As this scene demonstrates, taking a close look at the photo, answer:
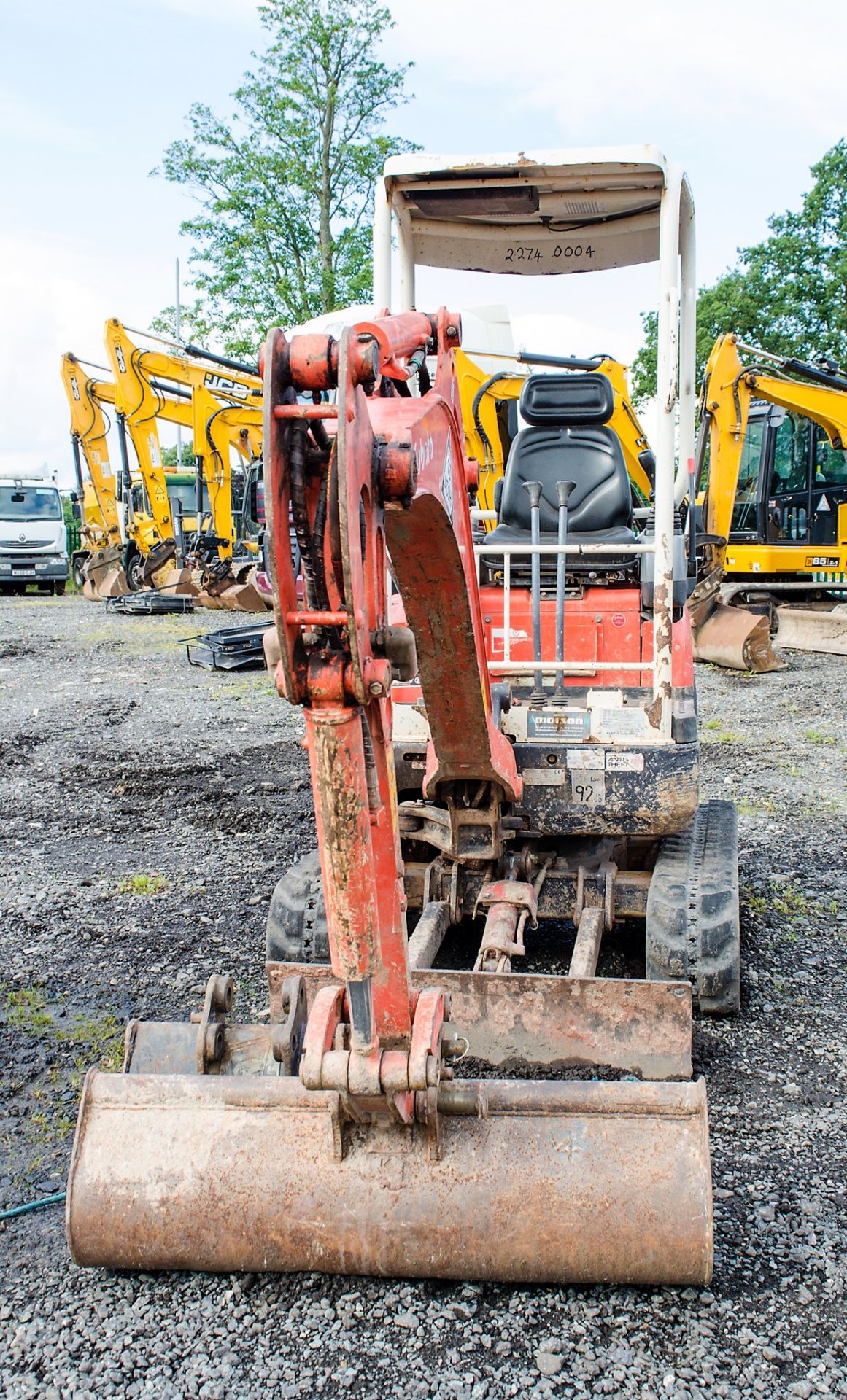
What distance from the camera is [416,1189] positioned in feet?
7.88

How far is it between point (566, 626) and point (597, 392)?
45.6 inches

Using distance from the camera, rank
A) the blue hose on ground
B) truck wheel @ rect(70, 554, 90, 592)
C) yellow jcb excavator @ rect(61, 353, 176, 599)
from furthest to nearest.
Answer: truck wheel @ rect(70, 554, 90, 592) < yellow jcb excavator @ rect(61, 353, 176, 599) < the blue hose on ground

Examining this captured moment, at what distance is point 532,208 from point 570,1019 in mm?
2951

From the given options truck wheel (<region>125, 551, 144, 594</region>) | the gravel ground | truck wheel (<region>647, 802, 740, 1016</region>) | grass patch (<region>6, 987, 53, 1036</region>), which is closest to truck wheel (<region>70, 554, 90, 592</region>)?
truck wheel (<region>125, 551, 144, 594</region>)

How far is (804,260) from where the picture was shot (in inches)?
1231

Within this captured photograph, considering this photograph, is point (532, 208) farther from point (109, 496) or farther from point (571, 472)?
point (109, 496)

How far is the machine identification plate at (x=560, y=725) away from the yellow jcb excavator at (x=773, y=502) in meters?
7.75

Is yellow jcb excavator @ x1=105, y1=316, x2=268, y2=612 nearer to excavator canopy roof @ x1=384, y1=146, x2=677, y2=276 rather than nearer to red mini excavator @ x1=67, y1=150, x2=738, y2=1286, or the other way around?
excavator canopy roof @ x1=384, y1=146, x2=677, y2=276

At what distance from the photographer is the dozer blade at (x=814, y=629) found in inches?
468

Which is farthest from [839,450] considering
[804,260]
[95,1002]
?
[804,260]

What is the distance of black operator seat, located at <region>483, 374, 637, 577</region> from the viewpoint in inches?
179

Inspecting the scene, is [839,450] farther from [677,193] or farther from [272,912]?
[272,912]

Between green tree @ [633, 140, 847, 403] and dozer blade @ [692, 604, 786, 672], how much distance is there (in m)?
20.8

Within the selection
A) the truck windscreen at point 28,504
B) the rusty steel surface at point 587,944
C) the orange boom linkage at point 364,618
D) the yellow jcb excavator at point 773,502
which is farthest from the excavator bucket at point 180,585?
the orange boom linkage at point 364,618
